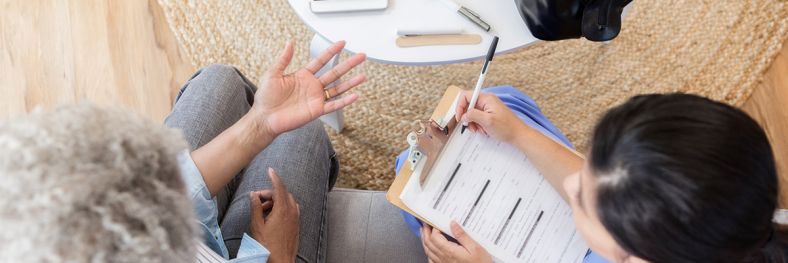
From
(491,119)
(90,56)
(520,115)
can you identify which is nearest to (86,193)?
(491,119)

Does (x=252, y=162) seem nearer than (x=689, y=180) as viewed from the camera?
No

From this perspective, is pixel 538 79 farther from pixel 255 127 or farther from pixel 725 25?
pixel 255 127

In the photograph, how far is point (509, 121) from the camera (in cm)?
79

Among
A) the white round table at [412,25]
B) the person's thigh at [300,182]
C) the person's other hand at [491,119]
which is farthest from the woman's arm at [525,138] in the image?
the person's thigh at [300,182]

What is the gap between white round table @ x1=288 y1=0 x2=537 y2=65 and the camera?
2.99ft

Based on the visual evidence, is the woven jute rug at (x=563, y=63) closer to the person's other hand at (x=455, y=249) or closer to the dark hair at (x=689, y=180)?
the person's other hand at (x=455, y=249)

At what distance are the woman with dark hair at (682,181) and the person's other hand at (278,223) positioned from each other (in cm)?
43

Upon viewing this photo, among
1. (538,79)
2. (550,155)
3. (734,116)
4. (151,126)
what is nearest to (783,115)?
(538,79)

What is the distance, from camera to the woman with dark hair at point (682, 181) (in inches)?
19.0

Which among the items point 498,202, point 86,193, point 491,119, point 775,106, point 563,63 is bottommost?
point 775,106

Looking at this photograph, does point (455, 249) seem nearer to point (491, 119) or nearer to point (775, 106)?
point (491, 119)

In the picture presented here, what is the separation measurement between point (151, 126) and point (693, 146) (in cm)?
47

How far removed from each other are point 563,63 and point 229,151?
0.88m

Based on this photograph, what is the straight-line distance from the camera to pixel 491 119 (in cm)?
78
